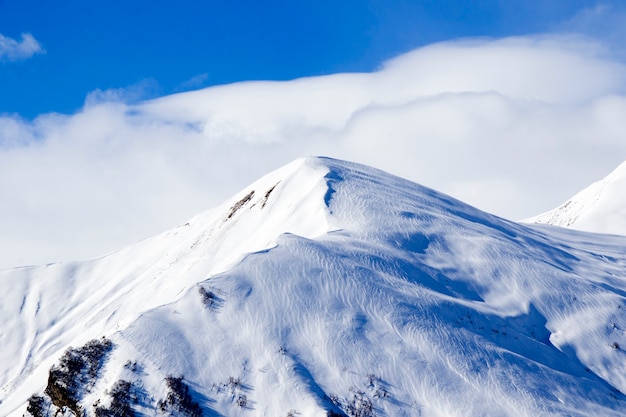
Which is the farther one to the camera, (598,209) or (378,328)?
(598,209)

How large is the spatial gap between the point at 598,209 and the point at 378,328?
14354 centimetres

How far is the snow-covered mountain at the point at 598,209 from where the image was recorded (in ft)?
480

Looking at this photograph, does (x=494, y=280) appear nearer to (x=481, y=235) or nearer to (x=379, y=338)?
(x=481, y=235)

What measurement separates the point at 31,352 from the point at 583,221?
12165 centimetres

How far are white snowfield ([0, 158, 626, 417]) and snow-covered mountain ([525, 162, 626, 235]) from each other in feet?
365

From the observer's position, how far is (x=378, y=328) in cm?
2639

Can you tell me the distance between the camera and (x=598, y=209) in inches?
6132

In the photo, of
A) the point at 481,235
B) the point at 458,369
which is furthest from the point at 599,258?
the point at 458,369

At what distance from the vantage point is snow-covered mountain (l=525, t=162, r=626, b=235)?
480 ft

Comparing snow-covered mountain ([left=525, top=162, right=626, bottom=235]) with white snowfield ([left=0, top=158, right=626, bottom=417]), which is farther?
snow-covered mountain ([left=525, top=162, right=626, bottom=235])

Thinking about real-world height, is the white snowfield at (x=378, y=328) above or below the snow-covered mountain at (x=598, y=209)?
below

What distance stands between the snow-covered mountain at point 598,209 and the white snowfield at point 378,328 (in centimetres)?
11138

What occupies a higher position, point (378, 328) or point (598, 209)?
point (598, 209)

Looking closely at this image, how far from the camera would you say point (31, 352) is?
2694 inches
